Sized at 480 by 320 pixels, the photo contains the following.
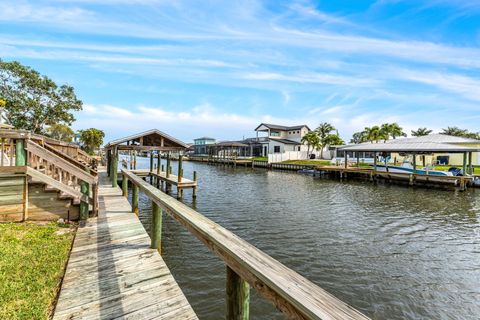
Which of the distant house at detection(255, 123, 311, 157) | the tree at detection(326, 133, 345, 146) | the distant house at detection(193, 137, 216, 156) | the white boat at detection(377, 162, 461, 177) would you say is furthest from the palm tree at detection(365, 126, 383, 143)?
the distant house at detection(193, 137, 216, 156)

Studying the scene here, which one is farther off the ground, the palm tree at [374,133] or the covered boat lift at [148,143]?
the palm tree at [374,133]

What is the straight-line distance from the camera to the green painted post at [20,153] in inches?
263

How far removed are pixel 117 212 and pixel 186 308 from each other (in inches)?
207

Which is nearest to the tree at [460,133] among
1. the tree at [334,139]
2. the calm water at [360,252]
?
the tree at [334,139]

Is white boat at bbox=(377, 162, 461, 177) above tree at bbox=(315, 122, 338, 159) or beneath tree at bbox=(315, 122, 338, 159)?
beneath

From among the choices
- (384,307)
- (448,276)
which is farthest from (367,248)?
(384,307)

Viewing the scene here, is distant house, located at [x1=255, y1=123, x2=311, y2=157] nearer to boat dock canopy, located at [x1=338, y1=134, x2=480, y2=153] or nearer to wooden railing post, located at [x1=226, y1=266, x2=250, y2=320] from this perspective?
boat dock canopy, located at [x1=338, y1=134, x2=480, y2=153]

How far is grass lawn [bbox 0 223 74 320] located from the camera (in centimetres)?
321

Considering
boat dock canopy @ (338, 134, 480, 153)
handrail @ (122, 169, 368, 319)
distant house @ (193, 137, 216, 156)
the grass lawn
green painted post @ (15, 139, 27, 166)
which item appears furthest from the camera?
distant house @ (193, 137, 216, 156)

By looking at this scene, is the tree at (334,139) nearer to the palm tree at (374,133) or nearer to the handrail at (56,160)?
the palm tree at (374,133)

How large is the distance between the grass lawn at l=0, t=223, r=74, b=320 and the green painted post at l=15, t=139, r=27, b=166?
159 cm

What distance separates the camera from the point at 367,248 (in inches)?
368

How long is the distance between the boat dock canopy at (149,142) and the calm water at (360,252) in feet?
13.2

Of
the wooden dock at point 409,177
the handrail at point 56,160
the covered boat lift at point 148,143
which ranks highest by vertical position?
the covered boat lift at point 148,143
